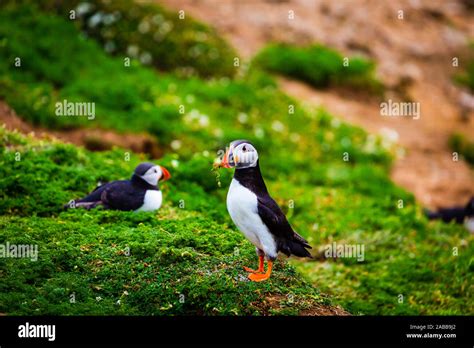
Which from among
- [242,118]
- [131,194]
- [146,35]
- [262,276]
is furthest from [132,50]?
[262,276]

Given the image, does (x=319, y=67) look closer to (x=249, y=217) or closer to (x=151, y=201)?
(x=151, y=201)

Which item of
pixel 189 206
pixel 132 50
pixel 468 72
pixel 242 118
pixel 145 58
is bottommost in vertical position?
pixel 189 206

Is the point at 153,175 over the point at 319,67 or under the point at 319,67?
under

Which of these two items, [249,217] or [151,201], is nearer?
[249,217]

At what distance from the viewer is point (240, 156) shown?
6.38 metres

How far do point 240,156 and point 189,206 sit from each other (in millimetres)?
2458

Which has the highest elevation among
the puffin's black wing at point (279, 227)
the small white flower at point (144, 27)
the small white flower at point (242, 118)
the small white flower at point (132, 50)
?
the small white flower at point (144, 27)

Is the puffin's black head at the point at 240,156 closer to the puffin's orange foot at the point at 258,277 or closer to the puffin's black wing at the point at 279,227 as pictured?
the puffin's black wing at the point at 279,227

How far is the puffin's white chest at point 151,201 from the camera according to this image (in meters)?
7.96

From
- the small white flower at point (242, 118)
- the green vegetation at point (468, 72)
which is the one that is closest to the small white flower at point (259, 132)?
the small white flower at point (242, 118)

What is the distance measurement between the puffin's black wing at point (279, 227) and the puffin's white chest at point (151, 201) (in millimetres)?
1817

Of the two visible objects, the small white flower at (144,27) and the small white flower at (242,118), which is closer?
the small white flower at (242,118)

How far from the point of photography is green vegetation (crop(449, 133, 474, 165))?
47.0ft
